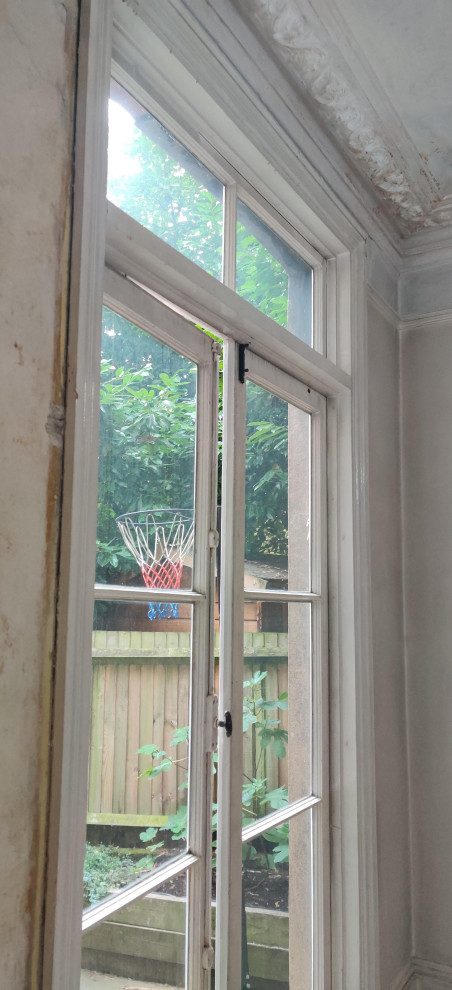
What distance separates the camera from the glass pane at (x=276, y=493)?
1.76 meters

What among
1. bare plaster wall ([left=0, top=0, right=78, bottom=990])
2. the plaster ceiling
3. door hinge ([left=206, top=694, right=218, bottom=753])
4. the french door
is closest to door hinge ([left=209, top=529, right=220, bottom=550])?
the french door

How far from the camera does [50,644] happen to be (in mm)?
955

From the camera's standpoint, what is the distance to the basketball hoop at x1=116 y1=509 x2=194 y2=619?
130 cm

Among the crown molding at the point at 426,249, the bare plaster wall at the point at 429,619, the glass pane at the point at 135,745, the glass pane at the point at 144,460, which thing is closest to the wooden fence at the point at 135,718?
the glass pane at the point at 135,745

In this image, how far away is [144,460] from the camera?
1.34 m

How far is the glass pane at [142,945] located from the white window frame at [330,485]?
0.25 metres

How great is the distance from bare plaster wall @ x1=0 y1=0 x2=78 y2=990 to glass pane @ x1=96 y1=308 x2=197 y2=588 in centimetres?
25

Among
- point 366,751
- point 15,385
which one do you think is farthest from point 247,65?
point 366,751

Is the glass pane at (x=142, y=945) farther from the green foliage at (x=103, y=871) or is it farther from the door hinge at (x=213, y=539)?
the door hinge at (x=213, y=539)

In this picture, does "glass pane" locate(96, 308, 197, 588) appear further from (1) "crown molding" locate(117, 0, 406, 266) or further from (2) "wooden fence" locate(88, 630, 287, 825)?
(1) "crown molding" locate(117, 0, 406, 266)

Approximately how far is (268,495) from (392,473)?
0.88m

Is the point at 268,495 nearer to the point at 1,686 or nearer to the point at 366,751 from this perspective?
the point at 366,751

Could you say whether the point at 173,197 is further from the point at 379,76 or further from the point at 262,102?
the point at 379,76

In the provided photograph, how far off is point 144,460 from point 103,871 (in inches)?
28.3
